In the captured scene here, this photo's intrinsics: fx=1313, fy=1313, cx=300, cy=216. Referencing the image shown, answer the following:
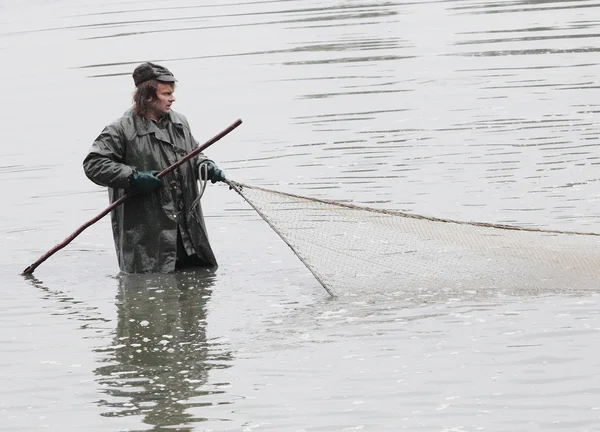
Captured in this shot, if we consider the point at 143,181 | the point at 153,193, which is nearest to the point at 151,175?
the point at 143,181

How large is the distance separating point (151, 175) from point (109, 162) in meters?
0.31

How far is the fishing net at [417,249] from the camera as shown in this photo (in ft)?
28.1

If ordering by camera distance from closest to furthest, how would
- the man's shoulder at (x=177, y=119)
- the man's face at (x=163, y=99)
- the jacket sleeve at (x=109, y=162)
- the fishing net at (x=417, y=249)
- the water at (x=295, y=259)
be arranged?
the water at (x=295, y=259) < the fishing net at (x=417, y=249) < the jacket sleeve at (x=109, y=162) < the man's face at (x=163, y=99) < the man's shoulder at (x=177, y=119)

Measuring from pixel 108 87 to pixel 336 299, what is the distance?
1271cm

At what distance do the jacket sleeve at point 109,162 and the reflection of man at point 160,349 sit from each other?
825 millimetres

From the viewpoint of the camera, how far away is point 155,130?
9.38m

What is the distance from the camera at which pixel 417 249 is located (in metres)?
8.99

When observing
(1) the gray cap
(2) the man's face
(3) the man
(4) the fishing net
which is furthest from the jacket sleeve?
(4) the fishing net

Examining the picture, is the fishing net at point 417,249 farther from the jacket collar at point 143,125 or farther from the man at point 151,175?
the jacket collar at point 143,125

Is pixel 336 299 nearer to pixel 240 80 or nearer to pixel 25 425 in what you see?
pixel 25 425

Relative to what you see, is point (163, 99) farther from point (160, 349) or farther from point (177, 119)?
point (160, 349)

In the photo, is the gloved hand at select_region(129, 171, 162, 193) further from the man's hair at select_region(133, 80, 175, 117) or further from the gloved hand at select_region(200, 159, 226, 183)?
the man's hair at select_region(133, 80, 175, 117)

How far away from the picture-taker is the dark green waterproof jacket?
367 inches

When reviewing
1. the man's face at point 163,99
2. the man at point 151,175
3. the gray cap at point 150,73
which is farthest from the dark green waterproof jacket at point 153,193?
the gray cap at point 150,73
